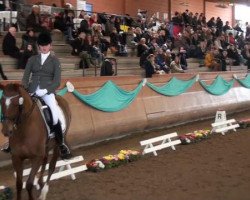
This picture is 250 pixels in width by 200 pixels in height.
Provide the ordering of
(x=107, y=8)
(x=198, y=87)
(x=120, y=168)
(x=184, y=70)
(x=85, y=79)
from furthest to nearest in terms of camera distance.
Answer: (x=107, y=8)
(x=184, y=70)
(x=198, y=87)
(x=85, y=79)
(x=120, y=168)

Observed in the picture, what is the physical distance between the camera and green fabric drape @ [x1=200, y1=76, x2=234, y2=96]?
17.6 m

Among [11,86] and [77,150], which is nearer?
[11,86]

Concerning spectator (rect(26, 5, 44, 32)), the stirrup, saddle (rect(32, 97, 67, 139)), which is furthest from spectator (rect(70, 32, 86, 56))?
saddle (rect(32, 97, 67, 139))

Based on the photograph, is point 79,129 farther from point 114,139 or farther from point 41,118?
point 41,118

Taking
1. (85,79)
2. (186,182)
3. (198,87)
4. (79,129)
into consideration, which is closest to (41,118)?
(186,182)

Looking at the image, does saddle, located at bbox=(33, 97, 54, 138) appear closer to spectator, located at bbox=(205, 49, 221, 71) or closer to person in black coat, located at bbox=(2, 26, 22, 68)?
person in black coat, located at bbox=(2, 26, 22, 68)

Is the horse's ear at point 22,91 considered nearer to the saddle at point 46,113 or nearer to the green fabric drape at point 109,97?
the saddle at point 46,113

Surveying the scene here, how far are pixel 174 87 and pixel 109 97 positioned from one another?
12.4ft

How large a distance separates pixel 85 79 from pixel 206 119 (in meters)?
6.96

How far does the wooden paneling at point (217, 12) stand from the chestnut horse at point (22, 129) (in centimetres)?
3276

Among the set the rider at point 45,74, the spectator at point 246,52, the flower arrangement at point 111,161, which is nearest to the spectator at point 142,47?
the spectator at point 246,52

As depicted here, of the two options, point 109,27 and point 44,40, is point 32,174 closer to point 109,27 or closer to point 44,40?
point 44,40

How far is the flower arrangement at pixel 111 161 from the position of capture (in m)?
8.60

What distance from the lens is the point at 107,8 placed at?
27688 mm
